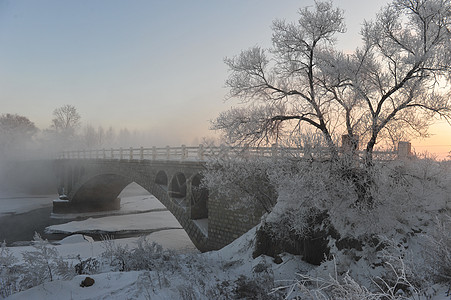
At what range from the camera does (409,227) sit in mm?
6949

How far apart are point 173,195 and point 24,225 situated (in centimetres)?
1549

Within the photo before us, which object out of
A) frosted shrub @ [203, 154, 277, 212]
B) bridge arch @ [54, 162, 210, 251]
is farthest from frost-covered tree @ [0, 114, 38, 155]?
frosted shrub @ [203, 154, 277, 212]

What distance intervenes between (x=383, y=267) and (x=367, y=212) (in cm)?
142

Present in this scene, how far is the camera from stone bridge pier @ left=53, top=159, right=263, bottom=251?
13.0 meters

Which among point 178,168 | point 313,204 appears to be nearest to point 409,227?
point 313,204

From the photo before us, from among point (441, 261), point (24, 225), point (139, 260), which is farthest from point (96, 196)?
point (441, 261)

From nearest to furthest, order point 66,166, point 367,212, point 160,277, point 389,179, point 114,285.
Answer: point 114,285, point 160,277, point 367,212, point 389,179, point 66,166

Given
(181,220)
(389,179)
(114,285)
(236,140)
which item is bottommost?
(181,220)

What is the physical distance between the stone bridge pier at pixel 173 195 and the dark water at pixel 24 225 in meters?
2.45

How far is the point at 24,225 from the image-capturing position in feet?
80.7

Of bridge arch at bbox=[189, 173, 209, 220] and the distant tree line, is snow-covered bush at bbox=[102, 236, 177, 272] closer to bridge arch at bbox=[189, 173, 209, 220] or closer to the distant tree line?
bridge arch at bbox=[189, 173, 209, 220]

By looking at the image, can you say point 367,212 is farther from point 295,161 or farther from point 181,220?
point 181,220

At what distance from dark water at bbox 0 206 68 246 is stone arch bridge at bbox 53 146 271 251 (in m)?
2.48

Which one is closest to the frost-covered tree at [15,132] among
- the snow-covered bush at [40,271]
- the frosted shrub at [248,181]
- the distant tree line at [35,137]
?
the distant tree line at [35,137]
